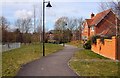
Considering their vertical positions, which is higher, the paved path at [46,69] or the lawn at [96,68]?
the paved path at [46,69]

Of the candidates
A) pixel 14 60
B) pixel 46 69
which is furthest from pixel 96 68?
pixel 14 60

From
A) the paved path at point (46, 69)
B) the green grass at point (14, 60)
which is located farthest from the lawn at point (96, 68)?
the green grass at point (14, 60)

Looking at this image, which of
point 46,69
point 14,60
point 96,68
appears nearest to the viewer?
point 46,69

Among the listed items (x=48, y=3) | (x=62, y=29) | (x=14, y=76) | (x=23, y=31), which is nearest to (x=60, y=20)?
(x=62, y=29)

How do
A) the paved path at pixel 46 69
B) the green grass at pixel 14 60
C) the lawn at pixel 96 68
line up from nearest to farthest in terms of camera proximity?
the paved path at pixel 46 69, the lawn at pixel 96 68, the green grass at pixel 14 60

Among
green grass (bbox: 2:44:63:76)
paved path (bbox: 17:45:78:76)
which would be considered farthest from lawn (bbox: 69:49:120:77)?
green grass (bbox: 2:44:63:76)

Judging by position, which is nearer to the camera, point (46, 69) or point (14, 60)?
point (46, 69)

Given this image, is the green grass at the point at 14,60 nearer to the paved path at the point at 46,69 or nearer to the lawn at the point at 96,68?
the paved path at the point at 46,69

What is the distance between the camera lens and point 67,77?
37.1 ft

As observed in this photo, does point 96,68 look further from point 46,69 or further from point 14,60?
point 14,60

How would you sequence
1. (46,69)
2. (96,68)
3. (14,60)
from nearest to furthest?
(46,69) → (96,68) → (14,60)

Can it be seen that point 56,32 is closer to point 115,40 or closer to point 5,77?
point 115,40

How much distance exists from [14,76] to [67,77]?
95.4 inches

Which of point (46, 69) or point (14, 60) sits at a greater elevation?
point (46, 69)
